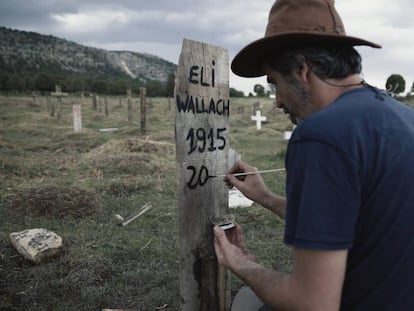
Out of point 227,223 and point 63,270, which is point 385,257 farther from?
point 63,270

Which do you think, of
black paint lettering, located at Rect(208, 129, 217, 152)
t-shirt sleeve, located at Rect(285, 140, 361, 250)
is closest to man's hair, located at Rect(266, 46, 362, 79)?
t-shirt sleeve, located at Rect(285, 140, 361, 250)

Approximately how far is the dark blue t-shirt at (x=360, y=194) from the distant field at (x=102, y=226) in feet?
8.57

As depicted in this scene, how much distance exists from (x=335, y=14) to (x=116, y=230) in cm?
436

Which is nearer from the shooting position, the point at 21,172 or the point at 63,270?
the point at 63,270

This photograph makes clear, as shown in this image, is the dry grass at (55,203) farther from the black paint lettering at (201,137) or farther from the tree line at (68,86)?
the tree line at (68,86)

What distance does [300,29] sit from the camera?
144 centimetres

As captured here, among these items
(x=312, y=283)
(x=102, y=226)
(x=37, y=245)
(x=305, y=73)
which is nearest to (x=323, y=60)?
(x=305, y=73)

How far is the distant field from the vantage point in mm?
3637

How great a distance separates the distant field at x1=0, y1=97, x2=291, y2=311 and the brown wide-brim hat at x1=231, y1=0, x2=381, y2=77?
8.94 feet

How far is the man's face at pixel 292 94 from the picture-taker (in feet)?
4.57

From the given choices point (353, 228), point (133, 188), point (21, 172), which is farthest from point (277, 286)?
point (21, 172)

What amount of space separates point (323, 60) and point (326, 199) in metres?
0.54

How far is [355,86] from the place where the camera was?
138cm

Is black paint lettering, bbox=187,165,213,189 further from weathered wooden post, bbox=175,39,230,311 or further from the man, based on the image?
the man
